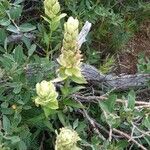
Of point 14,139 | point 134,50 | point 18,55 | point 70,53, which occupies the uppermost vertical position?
point 70,53

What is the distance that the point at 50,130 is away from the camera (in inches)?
79.7

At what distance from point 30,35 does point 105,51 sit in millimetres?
562

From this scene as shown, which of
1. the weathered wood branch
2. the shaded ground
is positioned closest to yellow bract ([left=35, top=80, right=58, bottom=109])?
the weathered wood branch

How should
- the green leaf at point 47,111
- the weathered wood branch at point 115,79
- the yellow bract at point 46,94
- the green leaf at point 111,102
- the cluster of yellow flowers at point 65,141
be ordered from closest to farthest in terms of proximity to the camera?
the cluster of yellow flowers at point 65,141, the yellow bract at point 46,94, the green leaf at point 47,111, the green leaf at point 111,102, the weathered wood branch at point 115,79

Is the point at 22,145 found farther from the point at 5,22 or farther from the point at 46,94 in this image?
the point at 5,22

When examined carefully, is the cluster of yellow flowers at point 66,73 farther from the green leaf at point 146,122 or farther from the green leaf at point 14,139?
the green leaf at point 146,122

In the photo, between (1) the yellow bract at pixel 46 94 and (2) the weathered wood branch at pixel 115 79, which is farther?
(2) the weathered wood branch at pixel 115 79

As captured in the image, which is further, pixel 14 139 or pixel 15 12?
pixel 15 12

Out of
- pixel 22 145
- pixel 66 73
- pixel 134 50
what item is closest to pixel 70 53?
pixel 66 73

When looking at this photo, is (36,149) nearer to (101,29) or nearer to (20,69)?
(20,69)

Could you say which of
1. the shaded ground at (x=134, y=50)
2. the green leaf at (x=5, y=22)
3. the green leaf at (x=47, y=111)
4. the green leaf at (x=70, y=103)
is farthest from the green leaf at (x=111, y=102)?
the shaded ground at (x=134, y=50)

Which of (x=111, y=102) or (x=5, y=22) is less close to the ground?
(x=5, y=22)

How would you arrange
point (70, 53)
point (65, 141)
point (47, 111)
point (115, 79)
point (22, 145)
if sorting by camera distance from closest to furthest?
point (65, 141) → point (70, 53) → point (47, 111) → point (22, 145) → point (115, 79)

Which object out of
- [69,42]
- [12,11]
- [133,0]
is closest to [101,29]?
[133,0]
